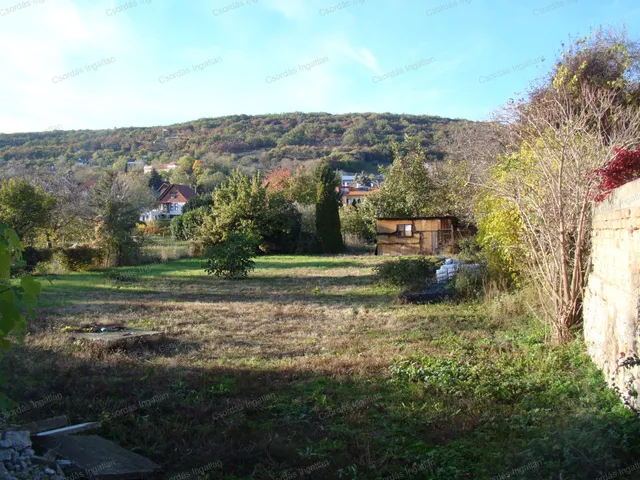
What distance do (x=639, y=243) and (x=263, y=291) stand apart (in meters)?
10.2

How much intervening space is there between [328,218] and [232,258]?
1149 centimetres

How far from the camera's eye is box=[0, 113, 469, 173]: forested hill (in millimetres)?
62812

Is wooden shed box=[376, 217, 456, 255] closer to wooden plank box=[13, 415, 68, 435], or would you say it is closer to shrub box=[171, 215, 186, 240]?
shrub box=[171, 215, 186, 240]

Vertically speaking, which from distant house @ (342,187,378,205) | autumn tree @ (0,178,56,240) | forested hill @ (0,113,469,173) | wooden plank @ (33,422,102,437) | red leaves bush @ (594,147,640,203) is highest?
forested hill @ (0,113,469,173)

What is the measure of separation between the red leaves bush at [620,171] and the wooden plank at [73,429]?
18.8 feet

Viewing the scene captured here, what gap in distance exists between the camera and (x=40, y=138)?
6353cm

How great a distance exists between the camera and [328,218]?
26.4m

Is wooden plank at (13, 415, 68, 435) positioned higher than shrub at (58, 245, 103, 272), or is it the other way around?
shrub at (58, 245, 103, 272)

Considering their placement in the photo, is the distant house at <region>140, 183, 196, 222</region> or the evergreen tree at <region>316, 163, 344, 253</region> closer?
the evergreen tree at <region>316, 163, 344, 253</region>

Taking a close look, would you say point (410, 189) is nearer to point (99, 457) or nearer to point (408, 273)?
point (408, 273)

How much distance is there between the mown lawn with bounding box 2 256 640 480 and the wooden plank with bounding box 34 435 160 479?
0.68 feet

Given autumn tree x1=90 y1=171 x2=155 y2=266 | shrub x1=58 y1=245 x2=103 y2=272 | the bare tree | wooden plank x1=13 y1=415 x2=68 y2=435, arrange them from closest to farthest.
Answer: wooden plank x1=13 y1=415 x2=68 y2=435
the bare tree
shrub x1=58 y1=245 x2=103 y2=272
autumn tree x1=90 y1=171 x2=155 y2=266

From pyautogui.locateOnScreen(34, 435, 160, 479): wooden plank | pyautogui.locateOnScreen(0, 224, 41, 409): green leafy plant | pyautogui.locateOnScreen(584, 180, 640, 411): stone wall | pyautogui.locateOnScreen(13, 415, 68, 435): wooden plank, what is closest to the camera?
pyautogui.locateOnScreen(0, 224, 41, 409): green leafy plant

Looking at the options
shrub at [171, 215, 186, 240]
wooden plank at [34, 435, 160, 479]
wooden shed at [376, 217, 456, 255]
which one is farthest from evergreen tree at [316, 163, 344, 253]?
wooden plank at [34, 435, 160, 479]
